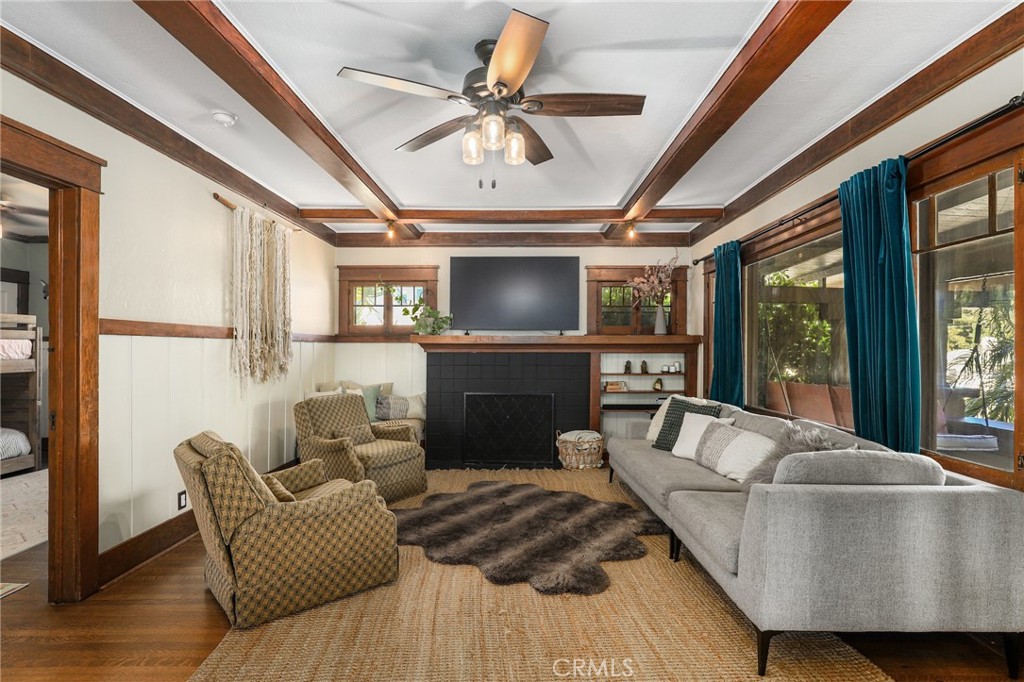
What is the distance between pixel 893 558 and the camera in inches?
78.6

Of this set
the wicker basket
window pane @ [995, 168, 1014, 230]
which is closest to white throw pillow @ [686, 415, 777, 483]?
window pane @ [995, 168, 1014, 230]

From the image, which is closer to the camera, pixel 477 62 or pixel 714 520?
pixel 477 62

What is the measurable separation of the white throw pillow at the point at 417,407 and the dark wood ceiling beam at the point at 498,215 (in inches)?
77.1

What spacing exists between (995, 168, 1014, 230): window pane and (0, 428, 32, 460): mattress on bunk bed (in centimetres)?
766

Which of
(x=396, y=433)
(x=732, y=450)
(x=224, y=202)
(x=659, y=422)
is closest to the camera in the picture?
(x=732, y=450)

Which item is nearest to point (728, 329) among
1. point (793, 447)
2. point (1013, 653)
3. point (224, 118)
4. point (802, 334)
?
point (802, 334)

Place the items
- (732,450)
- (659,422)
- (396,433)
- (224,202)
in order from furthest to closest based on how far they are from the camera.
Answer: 1. (396,433)
2. (659,422)
3. (224,202)
4. (732,450)

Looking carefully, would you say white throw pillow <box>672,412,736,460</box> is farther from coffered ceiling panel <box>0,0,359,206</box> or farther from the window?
coffered ceiling panel <box>0,0,359,206</box>

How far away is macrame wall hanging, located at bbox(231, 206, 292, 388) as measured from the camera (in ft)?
13.0

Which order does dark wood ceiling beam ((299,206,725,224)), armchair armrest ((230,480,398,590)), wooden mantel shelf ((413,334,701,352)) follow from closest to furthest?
armchair armrest ((230,480,398,590)), dark wood ceiling beam ((299,206,725,224)), wooden mantel shelf ((413,334,701,352))

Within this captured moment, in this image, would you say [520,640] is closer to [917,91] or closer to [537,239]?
[917,91]

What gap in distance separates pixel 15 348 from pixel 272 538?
16.1 ft

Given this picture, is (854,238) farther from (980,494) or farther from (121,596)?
(121,596)

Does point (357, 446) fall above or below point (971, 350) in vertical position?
below
